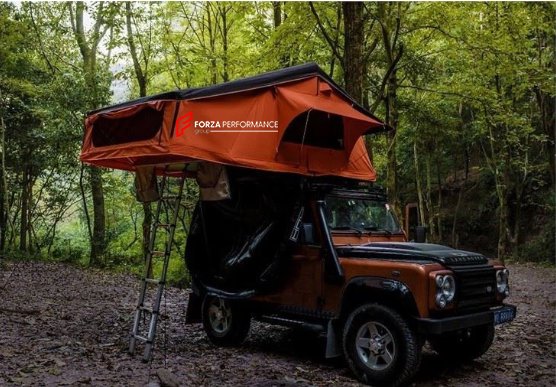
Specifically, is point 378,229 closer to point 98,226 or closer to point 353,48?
point 353,48

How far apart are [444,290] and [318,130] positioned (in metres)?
2.95

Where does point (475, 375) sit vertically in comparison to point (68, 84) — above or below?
below

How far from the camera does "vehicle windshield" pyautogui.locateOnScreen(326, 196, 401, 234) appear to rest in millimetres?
6945

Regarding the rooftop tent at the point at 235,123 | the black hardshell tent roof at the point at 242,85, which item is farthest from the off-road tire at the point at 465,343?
the black hardshell tent roof at the point at 242,85

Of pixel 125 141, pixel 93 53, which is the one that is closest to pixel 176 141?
pixel 125 141

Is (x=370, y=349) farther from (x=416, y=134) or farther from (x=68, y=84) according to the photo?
(x=416, y=134)

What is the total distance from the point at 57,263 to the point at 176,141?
47.8 ft

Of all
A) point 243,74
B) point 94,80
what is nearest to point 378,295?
point 243,74

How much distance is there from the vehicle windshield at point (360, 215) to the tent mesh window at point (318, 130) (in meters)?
0.89

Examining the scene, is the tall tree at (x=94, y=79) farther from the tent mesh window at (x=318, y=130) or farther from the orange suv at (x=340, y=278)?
the tent mesh window at (x=318, y=130)

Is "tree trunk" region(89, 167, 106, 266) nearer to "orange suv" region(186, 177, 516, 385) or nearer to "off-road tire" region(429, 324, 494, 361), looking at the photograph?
"orange suv" region(186, 177, 516, 385)

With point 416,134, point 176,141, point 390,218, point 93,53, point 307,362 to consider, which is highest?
point 93,53

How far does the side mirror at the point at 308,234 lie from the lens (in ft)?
21.3

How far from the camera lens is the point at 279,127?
6371 mm
